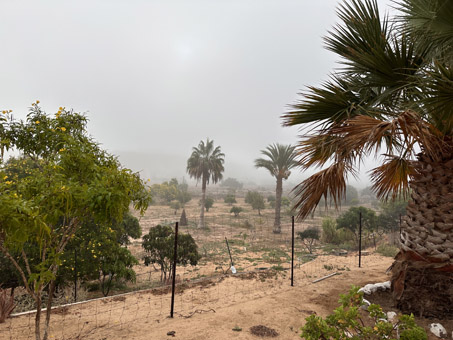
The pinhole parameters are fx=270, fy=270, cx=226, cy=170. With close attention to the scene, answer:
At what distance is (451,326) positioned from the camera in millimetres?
4918

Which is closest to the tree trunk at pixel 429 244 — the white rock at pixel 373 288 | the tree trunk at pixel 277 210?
the white rock at pixel 373 288

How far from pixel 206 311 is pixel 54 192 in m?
4.73

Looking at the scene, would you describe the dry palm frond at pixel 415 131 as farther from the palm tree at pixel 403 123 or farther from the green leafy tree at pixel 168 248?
the green leafy tree at pixel 168 248

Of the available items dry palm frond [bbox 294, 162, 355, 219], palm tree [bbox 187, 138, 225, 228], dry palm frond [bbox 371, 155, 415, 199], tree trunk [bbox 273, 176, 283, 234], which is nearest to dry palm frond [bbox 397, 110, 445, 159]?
dry palm frond [bbox 371, 155, 415, 199]

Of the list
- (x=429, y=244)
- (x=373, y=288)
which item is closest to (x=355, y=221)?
(x=373, y=288)

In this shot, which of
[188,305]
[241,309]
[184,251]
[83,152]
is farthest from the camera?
[184,251]

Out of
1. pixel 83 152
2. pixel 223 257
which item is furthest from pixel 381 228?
pixel 83 152

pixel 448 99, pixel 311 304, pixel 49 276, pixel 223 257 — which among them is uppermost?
pixel 448 99

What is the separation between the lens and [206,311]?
6480mm

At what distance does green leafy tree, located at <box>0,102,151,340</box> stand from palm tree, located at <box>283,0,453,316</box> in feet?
10.9

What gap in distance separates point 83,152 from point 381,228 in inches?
989

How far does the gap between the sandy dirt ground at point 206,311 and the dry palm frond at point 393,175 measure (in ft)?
9.96

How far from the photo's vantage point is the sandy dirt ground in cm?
534

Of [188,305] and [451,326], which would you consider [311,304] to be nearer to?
[451,326]
